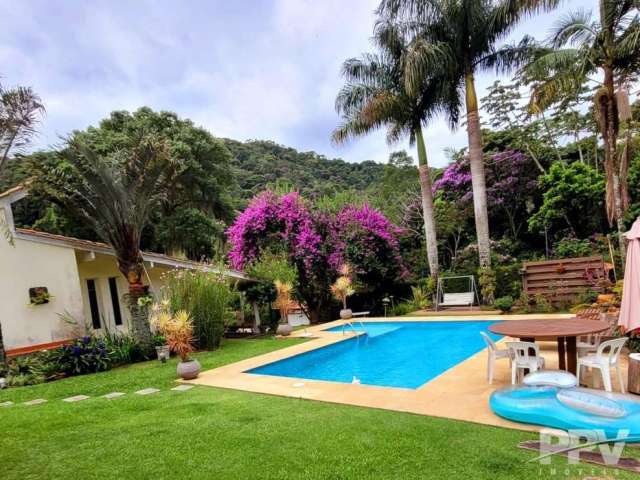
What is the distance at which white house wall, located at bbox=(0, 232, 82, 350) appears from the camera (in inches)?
396

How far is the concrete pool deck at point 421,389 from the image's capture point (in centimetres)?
509

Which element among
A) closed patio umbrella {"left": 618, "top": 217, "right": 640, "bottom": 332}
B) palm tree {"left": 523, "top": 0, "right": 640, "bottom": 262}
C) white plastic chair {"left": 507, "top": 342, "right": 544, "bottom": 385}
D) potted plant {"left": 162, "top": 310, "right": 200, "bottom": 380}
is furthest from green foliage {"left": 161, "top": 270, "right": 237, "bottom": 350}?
palm tree {"left": 523, "top": 0, "right": 640, "bottom": 262}

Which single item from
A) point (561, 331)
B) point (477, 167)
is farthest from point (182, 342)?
point (477, 167)

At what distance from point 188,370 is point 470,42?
1428 centimetres

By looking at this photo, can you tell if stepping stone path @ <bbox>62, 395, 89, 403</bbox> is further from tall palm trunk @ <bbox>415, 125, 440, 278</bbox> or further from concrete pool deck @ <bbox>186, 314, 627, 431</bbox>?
tall palm trunk @ <bbox>415, 125, 440, 278</bbox>

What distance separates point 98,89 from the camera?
1419cm

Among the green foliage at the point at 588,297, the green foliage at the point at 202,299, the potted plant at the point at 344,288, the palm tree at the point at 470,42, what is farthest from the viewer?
the potted plant at the point at 344,288

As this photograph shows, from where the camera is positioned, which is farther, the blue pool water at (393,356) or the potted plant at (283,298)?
the potted plant at (283,298)

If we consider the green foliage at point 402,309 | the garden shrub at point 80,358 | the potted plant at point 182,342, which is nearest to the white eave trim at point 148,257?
the garden shrub at point 80,358

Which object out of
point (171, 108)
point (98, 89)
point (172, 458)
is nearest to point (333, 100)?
point (98, 89)

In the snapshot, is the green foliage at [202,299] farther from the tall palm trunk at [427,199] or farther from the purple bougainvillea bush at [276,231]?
the tall palm trunk at [427,199]

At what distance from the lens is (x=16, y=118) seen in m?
9.12

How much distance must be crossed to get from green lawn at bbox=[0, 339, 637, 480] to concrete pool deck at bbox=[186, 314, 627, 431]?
1.02 ft

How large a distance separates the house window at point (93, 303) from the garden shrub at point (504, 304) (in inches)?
515
